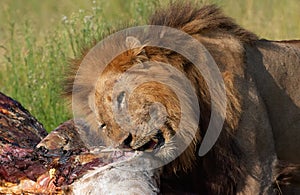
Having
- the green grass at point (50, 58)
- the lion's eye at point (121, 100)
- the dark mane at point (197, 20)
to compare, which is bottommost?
the green grass at point (50, 58)

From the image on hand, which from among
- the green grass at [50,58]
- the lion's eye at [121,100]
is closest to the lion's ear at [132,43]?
the lion's eye at [121,100]

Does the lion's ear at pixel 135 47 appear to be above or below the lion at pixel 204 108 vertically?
above

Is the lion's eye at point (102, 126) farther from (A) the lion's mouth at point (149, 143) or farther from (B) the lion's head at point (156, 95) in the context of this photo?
(A) the lion's mouth at point (149, 143)

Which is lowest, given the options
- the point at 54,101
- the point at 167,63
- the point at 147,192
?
the point at 54,101

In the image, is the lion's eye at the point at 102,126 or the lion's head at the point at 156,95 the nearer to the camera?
the lion's head at the point at 156,95

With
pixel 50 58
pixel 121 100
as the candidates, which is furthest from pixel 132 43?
pixel 50 58

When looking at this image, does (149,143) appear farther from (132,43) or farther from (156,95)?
(132,43)

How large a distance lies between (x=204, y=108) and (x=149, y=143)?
432 millimetres

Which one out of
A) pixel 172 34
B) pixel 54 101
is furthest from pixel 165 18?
pixel 54 101

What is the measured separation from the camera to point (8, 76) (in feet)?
24.6

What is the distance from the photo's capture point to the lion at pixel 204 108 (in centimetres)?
431

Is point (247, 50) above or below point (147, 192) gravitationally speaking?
above

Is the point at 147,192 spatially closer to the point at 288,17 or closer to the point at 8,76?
the point at 8,76

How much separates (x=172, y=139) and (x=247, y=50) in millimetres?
836
